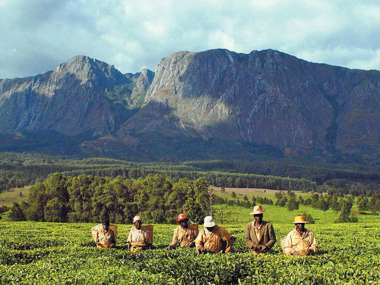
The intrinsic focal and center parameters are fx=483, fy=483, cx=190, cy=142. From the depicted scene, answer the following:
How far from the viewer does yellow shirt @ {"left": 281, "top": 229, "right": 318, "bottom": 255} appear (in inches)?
944

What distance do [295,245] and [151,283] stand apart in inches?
403

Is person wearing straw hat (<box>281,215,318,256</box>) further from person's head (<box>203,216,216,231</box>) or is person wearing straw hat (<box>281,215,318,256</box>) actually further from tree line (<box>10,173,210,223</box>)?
tree line (<box>10,173,210,223</box>)

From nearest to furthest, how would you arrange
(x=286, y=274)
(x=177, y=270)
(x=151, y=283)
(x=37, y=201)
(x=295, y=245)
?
1. (x=151, y=283)
2. (x=286, y=274)
3. (x=177, y=270)
4. (x=295, y=245)
5. (x=37, y=201)

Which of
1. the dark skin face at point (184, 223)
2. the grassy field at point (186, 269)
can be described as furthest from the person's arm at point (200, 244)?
the dark skin face at point (184, 223)

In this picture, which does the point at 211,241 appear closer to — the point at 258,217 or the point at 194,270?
the point at 258,217

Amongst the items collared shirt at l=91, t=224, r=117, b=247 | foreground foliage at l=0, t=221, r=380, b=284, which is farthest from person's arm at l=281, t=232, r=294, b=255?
collared shirt at l=91, t=224, r=117, b=247

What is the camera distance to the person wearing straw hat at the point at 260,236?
24.5m

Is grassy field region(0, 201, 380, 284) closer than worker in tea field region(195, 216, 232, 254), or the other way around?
grassy field region(0, 201, 380, 284)

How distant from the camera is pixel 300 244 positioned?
79.1 ft

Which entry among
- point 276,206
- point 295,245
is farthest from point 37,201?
point 295,245

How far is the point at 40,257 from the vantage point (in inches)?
992

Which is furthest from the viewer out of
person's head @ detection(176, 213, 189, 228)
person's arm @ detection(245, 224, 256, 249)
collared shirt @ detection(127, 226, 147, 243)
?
collared shirt @ detection(127, 226, 147, 243)

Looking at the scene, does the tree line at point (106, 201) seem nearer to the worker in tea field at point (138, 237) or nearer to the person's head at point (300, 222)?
the worker in tea field at point (138, 237)

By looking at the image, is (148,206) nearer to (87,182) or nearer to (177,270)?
(87,182)
